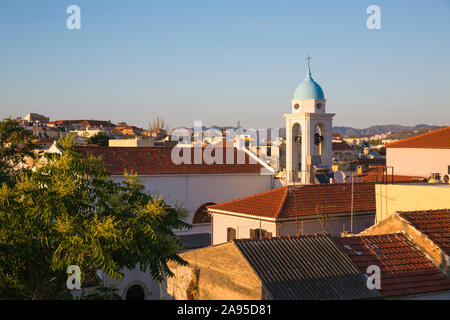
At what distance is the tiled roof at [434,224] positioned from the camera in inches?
520

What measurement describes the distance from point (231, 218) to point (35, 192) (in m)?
13.1

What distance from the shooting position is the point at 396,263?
41.0 feet

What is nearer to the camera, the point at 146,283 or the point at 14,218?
the point at 14,218

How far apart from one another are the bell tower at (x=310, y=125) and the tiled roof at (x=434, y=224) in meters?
18.0

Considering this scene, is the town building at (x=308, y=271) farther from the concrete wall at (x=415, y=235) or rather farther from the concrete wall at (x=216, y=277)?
the concrete wall at (x=415, y=235)

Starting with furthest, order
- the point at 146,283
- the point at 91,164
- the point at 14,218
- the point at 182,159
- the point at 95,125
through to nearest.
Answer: the point at 95,125 < the point at 182,159 < the point at 146,283 < the point at 91,164 < the point at 14,218

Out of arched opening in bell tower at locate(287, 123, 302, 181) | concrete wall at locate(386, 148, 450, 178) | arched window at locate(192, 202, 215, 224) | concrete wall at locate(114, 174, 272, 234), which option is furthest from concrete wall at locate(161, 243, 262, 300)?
arched opening in bell tower at locate(287, 123, 302, 181)

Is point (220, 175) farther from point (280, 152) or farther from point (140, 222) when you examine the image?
point (280, 152)

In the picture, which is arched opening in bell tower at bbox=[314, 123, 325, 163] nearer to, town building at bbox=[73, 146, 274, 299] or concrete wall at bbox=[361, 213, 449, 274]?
town building at bbox=[73, 146, 274, 299]

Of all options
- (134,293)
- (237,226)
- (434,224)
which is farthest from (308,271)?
(134,293)

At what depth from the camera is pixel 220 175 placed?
100ft

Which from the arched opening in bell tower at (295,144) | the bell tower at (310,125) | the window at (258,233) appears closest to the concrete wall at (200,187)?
the bell tower at (310,125)
